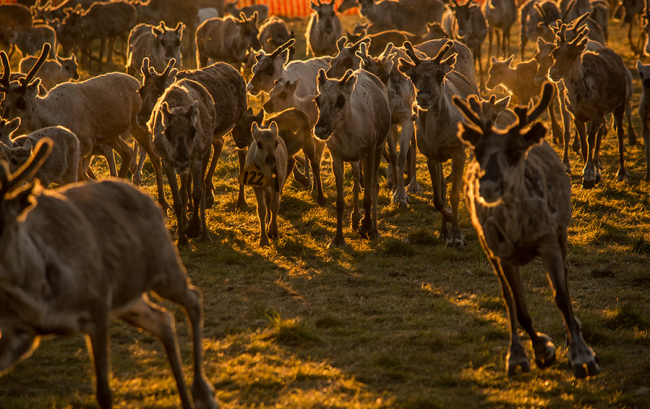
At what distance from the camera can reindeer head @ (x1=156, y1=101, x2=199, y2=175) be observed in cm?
846

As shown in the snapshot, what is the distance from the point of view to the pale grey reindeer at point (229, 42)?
19.2 metres

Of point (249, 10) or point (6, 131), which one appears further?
point (249, 10)

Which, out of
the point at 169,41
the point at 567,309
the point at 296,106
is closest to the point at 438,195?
the point at 296,106

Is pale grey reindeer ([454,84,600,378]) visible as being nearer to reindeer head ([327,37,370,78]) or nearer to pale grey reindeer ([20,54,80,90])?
reindeer head ([327,37,370,78])

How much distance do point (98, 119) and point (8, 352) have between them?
6690 millimetres

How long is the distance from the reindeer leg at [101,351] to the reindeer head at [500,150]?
7.69ft

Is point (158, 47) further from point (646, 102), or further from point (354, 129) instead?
point (646, 102)

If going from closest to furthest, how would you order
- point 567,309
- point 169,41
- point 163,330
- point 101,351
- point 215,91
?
point 101,351 → point 163,330 → point 567,309 → point 215,91 → point 169,41

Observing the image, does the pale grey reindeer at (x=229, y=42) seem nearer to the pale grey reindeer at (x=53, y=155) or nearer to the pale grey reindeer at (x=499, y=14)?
the pale grey reindeer at (x=499, y=14)

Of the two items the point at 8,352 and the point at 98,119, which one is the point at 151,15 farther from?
the point at 8,352

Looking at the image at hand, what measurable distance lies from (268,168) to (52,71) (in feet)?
31.1

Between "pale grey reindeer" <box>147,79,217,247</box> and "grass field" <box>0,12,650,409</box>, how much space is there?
0.41m

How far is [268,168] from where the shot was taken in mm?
8734

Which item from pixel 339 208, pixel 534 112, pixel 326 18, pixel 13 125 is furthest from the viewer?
pixel 326 18
